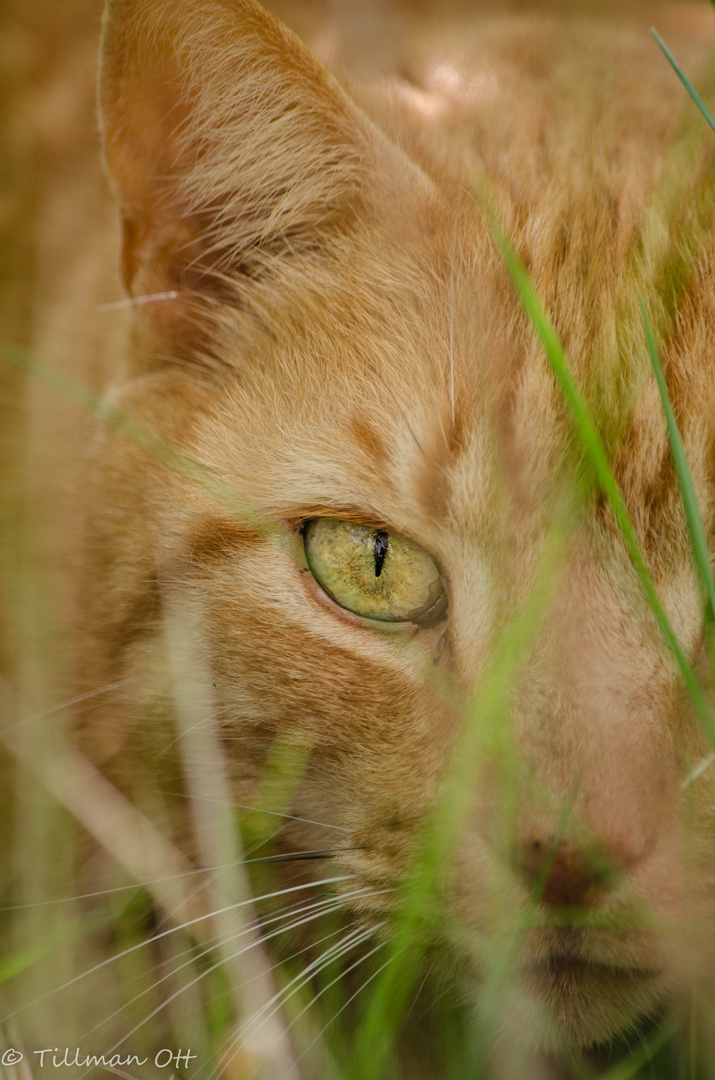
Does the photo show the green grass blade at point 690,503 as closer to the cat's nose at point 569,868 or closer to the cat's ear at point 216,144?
the cat's nose at point 569,868

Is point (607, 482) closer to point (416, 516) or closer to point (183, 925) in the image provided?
point (416, 516)

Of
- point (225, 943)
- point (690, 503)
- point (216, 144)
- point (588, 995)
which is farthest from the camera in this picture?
point (216, 144)

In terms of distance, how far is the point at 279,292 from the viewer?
62.6 inches

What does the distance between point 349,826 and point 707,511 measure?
691 mm

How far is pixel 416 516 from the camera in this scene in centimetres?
132

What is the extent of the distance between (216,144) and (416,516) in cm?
73

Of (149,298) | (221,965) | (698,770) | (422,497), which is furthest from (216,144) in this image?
(221,965)

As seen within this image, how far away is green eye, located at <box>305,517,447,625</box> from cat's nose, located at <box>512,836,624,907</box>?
0.38 m

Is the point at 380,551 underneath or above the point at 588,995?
above

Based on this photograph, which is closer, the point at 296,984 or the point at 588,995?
the point at 588,995

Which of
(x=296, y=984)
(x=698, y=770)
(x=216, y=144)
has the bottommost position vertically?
(x=296, y=984)

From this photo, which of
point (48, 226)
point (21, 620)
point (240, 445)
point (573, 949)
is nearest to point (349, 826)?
point (573, 949)

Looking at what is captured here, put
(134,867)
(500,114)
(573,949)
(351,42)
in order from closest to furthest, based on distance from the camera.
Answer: (573,949), (134,867), (500,114), (351,42)

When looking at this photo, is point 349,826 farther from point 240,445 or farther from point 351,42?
point 351,42
